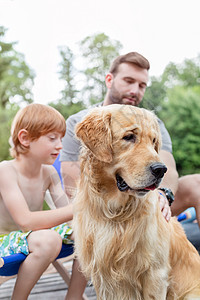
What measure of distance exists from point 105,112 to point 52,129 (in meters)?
0.42

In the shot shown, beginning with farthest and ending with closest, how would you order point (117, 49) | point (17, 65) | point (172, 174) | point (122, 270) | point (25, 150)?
point (17, 65) < point (172, 174) < point (25, 150) < point (117, 49) < point (122, 270)

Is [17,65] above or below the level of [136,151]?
above

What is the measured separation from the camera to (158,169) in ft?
3.54

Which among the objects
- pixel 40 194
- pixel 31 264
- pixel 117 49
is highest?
pixel 117 49

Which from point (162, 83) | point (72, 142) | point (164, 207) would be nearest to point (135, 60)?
point (162, 83)

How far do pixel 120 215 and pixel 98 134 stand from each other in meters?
0.33

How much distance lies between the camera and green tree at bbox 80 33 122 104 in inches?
50.4

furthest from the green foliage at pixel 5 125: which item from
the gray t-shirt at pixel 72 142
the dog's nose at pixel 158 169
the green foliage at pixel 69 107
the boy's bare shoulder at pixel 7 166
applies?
the dog's nose at pixel 158 169

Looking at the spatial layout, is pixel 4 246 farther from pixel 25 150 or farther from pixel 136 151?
pixel 136 151

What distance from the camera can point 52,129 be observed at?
5.20 feet

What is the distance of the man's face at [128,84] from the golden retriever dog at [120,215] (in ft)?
1.59

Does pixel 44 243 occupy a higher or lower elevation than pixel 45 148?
lower

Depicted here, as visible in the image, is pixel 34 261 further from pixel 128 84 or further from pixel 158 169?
pixel 128 84

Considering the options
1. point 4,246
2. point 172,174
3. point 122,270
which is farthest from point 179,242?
point 4,246
